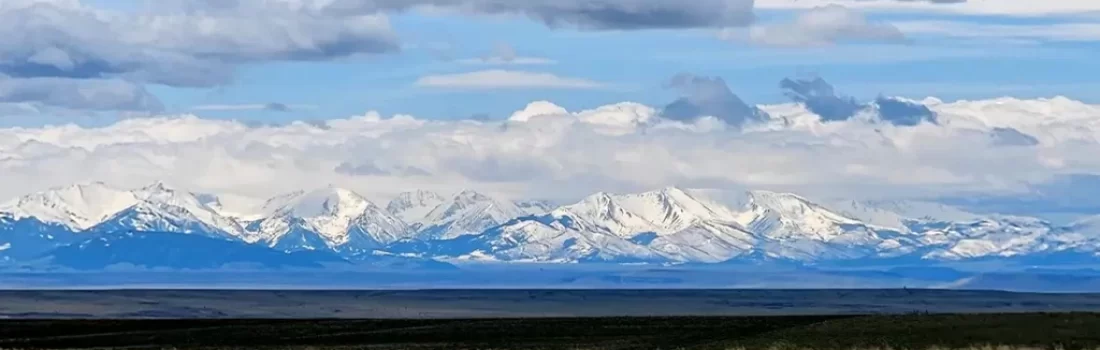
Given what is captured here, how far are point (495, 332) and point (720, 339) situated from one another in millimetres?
21485

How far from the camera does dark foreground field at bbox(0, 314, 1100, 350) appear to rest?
2763 inches

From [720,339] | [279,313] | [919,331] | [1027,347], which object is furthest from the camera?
[279,313]

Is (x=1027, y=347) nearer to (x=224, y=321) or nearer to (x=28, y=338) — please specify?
(x=28, y=338)

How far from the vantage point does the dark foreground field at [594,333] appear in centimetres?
7019

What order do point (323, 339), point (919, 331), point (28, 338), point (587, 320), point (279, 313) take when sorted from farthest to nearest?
1. point (279, 313)
2. point (587, 320)
3. point (28, 338)
4. point (323, 339)
5. point (919, 331)

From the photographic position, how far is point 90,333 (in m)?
110

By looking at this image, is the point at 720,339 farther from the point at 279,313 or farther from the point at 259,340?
the point at 279,313

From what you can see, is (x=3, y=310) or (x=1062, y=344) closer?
(x=1062, y=344)

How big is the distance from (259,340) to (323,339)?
112 inches

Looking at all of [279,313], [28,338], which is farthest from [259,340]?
[279,313]

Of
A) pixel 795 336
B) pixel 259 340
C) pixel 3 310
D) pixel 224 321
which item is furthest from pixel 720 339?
pixel 3 310

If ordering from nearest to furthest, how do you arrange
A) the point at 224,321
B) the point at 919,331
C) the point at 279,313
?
the point at 919,331 < the point at 224,321 < the point at 279,313

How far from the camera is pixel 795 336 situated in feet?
244

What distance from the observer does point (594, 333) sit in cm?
9562
